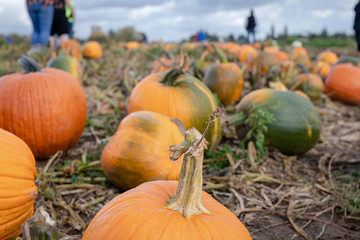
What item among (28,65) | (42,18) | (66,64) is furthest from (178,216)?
(42,18)

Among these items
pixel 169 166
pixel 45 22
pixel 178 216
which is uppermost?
pixel 45 22

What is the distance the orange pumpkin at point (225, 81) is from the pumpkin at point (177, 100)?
2084 millimetres

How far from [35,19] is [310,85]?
341 inches

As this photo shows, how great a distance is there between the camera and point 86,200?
286cm

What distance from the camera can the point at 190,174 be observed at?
1.43 meters

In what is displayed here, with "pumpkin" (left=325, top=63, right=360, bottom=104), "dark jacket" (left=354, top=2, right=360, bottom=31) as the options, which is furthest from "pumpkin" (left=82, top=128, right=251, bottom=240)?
"dark jacket" (left=354, top=2, right=360, bottom=31)

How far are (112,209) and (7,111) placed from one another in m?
2.25

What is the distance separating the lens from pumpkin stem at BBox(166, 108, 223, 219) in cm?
135

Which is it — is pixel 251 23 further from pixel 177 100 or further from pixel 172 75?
pixel 177 100

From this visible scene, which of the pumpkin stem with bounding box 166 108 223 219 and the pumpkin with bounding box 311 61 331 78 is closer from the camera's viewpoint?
the pumpkin stem with bounding box 166 108 223 219

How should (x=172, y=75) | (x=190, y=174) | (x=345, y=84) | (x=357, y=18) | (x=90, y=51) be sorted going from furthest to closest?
(x=90, y=51) < (x=357, y=18) < (x=345, y=84) < (x=172, y=75) < (x=190, y=174)

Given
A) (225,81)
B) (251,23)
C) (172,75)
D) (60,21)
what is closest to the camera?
(172,75)

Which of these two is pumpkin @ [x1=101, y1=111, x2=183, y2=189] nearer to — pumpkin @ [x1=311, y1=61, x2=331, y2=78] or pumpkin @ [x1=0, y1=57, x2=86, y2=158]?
pumpkin @ [x1=0, y1=57, x2=86, y2=158]

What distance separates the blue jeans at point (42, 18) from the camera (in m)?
10.7
